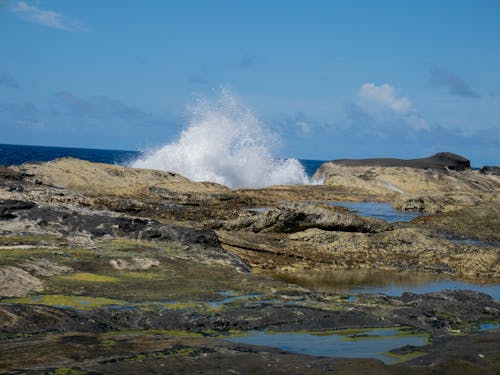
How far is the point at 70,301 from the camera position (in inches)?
410

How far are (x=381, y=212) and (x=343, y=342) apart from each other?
93.1ft

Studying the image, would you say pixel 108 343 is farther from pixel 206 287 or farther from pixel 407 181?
pixel 407 181

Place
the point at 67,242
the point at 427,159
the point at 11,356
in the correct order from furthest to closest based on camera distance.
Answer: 1. the point at 427,159
2. the point at 67,242
3. the point at 11,356

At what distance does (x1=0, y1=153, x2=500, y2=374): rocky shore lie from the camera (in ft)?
25.7

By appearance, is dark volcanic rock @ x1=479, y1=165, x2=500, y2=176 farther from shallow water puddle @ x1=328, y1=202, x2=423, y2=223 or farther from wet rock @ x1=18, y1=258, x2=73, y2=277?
wet rock @ x1=18, y1=258, x2=73, y2=277

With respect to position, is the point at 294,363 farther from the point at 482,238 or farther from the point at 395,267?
the point at 482,238

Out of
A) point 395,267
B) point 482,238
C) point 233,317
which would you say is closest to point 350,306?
point 233,317

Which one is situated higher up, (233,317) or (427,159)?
(427,159)

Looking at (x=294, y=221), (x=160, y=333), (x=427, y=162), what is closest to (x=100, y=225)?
(x=294, y=221)

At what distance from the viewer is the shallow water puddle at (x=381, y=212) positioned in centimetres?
3398

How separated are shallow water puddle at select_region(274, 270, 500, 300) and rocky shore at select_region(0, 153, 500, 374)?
0.64 m

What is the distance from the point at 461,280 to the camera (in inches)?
709

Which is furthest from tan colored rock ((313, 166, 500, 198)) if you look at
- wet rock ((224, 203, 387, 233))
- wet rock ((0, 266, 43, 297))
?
wet rock ((0, 266, 43, 297))

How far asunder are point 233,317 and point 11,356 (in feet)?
11.7
